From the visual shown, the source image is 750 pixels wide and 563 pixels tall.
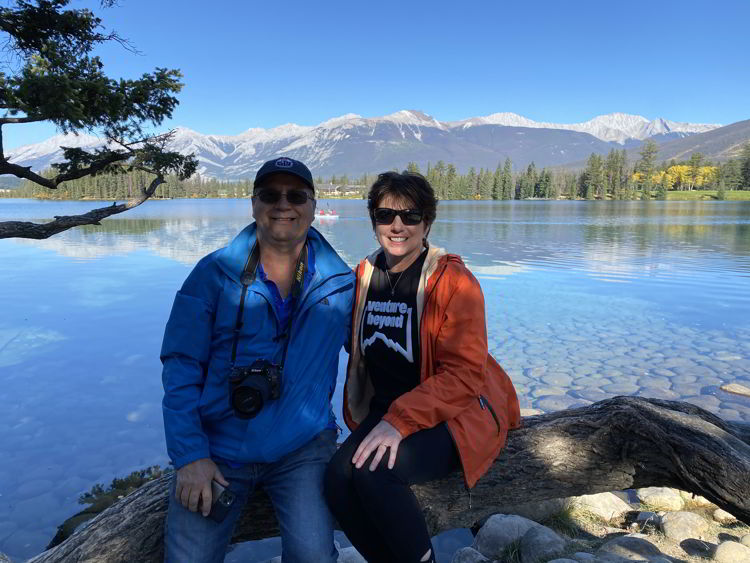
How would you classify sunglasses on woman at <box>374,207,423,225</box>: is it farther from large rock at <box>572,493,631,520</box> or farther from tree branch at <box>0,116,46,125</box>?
tree branch at <box>0,116,46,125</box>

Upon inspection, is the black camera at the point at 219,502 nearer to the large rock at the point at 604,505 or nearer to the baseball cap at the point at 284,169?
the baseball cap at the point at 284,169

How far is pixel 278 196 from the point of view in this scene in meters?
2.60

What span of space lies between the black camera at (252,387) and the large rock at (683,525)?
11.3 feet

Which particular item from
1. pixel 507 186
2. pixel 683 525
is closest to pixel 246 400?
pixel 683 525

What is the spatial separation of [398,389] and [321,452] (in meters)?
0.51

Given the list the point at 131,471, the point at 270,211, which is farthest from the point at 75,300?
the point at 270,211

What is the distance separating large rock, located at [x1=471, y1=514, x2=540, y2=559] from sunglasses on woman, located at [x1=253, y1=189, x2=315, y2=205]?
3.08m

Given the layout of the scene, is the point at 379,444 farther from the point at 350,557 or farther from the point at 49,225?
the point at 49,225

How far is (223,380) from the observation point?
94.0 inches

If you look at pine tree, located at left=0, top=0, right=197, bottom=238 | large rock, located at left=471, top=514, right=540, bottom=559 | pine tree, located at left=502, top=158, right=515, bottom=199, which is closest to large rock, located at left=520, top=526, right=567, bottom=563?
large rock, located at left=471, top=514, right=540, bottom=559

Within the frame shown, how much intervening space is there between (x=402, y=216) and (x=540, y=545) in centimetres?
267

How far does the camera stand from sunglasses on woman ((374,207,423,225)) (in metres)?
2.68

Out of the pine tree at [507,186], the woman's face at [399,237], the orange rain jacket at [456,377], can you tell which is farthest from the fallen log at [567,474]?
the pine tree at [507,186]

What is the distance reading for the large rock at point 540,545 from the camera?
3.49m
